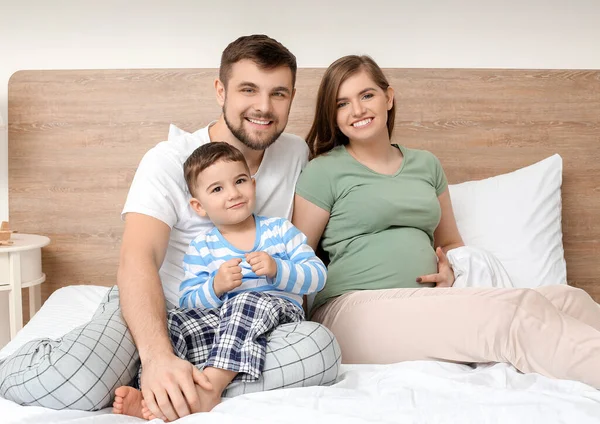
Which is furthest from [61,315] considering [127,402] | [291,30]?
[291,30]

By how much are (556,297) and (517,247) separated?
55cm

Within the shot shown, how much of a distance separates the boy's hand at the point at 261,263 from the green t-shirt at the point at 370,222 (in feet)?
1.30

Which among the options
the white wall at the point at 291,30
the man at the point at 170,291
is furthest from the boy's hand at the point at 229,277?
the white wall at the point at 291,30

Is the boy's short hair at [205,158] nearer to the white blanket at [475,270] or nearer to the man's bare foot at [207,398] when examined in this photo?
the man's bare foot at [207,398]

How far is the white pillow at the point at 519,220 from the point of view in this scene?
6.69 feet

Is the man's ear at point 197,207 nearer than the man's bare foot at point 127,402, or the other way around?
the man's bare foot at point 127,402

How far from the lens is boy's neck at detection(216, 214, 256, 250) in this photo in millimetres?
1488

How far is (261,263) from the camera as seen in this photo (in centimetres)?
132

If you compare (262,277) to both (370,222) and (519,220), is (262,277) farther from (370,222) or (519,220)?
(519,220)

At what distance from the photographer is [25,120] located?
7.56ft

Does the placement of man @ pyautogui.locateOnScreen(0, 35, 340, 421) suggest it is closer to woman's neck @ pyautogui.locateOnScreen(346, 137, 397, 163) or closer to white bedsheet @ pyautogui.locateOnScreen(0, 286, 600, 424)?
white bedsheet @ pyautogui.locateOnScreen(0, 286, 600, 424)

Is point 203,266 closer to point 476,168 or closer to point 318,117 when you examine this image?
point 318,117

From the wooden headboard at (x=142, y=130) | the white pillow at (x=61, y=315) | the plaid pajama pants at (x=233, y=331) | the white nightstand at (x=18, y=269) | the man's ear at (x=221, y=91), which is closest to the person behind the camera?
the plaid pajama pants at (x=233, y=331)

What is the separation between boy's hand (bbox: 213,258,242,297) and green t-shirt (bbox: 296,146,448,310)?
0.43m
